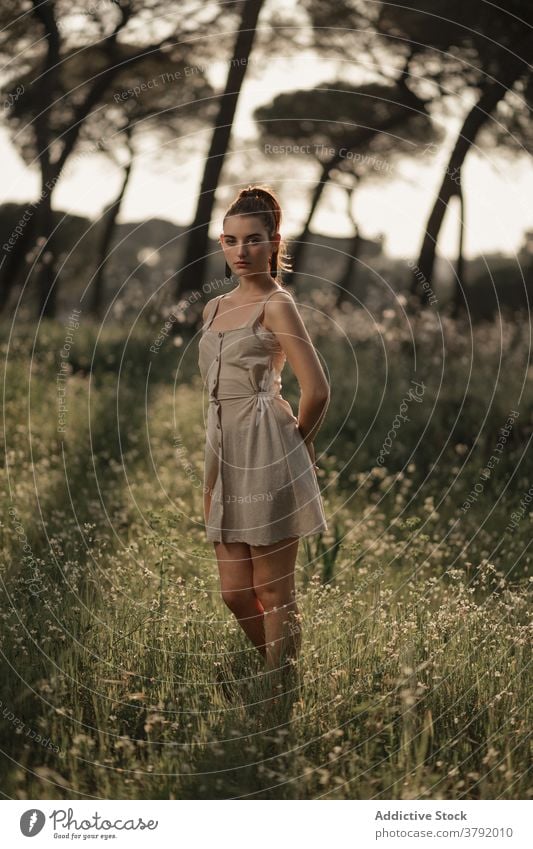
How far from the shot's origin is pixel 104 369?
11.8 m

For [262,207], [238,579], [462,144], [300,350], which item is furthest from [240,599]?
[462,144]

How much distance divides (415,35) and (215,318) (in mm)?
13027

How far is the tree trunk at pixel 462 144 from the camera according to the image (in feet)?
44.6

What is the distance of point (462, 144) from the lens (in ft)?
46.4

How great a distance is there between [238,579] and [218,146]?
9252mm

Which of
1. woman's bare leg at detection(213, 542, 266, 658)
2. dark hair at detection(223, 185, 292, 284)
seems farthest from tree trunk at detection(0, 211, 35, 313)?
woman's bare leg at detection(213, 542, 266, 658)

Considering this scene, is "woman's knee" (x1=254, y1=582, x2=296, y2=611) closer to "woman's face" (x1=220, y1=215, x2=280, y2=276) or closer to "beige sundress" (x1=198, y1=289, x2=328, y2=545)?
"beige sundress" (x1=198, y1=289, x2=328, y2=545)

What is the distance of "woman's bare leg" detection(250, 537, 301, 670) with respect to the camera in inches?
168

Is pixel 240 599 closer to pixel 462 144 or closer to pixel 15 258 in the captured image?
pixel 462 144

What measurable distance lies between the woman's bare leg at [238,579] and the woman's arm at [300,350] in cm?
70

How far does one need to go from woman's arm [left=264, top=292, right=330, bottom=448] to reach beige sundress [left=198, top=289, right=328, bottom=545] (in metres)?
0.07

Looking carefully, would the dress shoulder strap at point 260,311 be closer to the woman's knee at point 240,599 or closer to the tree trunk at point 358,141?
the woman's knee at point 240,599

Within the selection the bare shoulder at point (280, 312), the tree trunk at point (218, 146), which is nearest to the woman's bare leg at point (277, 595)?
the bare shoulder at point (280, 312)
